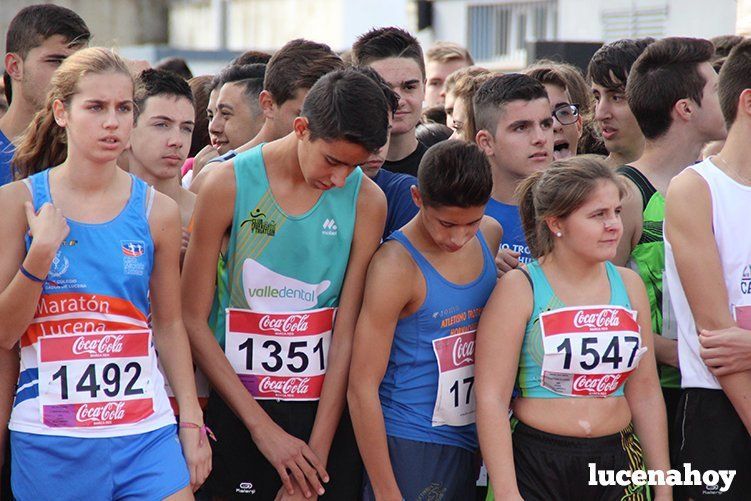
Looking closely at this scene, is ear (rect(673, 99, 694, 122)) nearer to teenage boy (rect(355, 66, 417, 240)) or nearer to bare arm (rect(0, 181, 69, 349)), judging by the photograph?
teenage boy (rect(355, 66, 417, 240))

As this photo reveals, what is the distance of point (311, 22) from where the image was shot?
26.3 metres

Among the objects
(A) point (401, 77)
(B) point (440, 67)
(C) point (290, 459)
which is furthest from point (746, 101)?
(B) point (440, 67)

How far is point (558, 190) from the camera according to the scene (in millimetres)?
4039

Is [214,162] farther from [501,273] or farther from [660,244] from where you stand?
[660,244]

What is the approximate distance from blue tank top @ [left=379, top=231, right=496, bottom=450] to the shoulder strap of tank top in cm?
91

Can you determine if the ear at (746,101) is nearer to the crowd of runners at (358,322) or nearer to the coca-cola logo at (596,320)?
the crowd of runners at (358,322)

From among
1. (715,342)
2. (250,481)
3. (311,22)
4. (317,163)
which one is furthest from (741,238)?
(311,22)

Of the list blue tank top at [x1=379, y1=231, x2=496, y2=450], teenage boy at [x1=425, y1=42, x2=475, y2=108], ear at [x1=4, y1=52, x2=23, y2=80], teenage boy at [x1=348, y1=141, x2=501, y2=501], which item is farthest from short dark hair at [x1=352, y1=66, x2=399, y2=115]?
teenage boy at [x1=425, y1=42, x2=475, y2=108]

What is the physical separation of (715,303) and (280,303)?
1661 mm

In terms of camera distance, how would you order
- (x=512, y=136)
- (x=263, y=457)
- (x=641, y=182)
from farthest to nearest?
(x=512, y=136) → (x=641, y=182) → (x=263, y=457)

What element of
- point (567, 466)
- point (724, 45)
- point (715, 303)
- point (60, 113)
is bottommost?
point (567, 466)

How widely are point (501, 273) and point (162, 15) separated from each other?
2905cm

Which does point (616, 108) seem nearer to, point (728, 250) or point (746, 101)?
point (746, 101)

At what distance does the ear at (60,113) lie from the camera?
12.2ft
